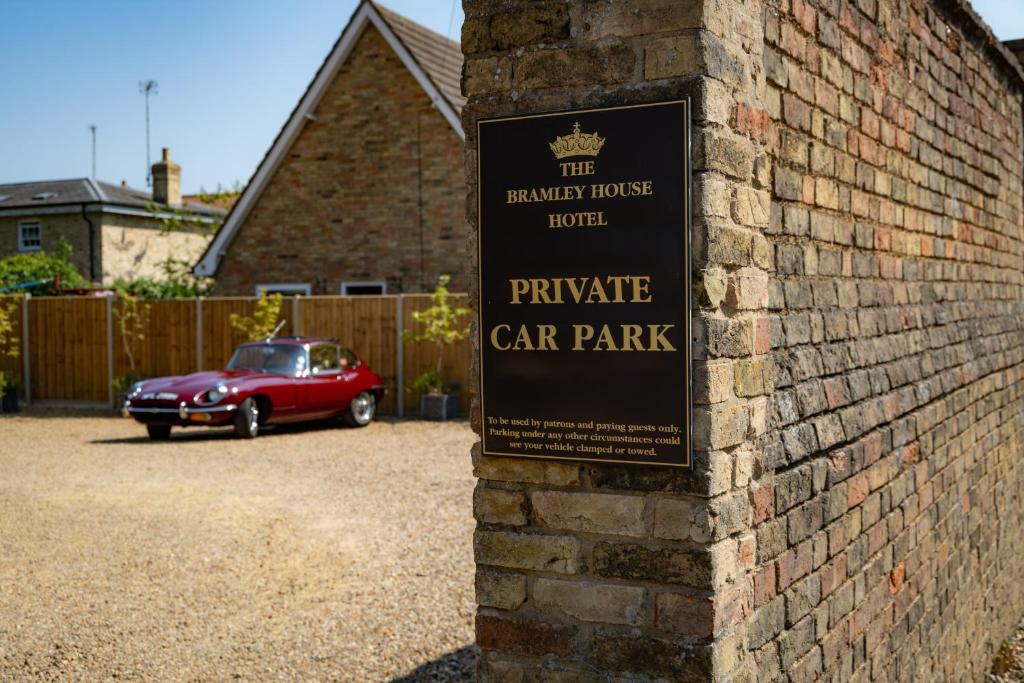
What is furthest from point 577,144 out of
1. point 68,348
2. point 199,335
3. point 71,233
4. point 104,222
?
point 71,233

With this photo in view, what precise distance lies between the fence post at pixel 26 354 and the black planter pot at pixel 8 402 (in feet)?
3.39

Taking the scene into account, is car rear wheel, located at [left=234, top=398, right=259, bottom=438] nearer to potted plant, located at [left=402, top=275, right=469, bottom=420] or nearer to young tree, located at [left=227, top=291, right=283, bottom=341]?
potted plant, located at [left=402, top=275, right=469, bottom=420]

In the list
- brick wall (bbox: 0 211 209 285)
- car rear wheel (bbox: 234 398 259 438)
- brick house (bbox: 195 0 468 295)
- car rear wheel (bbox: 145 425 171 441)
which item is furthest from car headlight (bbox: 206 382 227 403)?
brick wall (bbox: 0 211 209 285)

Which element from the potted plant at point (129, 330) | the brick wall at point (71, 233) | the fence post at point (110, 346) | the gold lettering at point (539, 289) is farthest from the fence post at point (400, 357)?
the brick wall at point (71, 233)

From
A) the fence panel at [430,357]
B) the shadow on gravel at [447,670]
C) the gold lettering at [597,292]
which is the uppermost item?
the gold lettering at [597,292]

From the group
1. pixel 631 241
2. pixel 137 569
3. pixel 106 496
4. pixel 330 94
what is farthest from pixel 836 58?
pixel 330 94

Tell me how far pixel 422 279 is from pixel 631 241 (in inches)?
707

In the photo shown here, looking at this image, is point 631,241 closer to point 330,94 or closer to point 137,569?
point 137,569

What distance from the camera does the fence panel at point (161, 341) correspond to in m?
19.4

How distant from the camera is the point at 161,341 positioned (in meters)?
19.6

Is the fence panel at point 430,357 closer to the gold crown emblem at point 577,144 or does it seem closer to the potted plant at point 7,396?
the potted plant at point 7,396

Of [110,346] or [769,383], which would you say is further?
[110,346]

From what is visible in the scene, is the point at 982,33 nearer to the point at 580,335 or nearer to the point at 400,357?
the point at 580,335

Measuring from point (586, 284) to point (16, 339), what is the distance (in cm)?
2025
